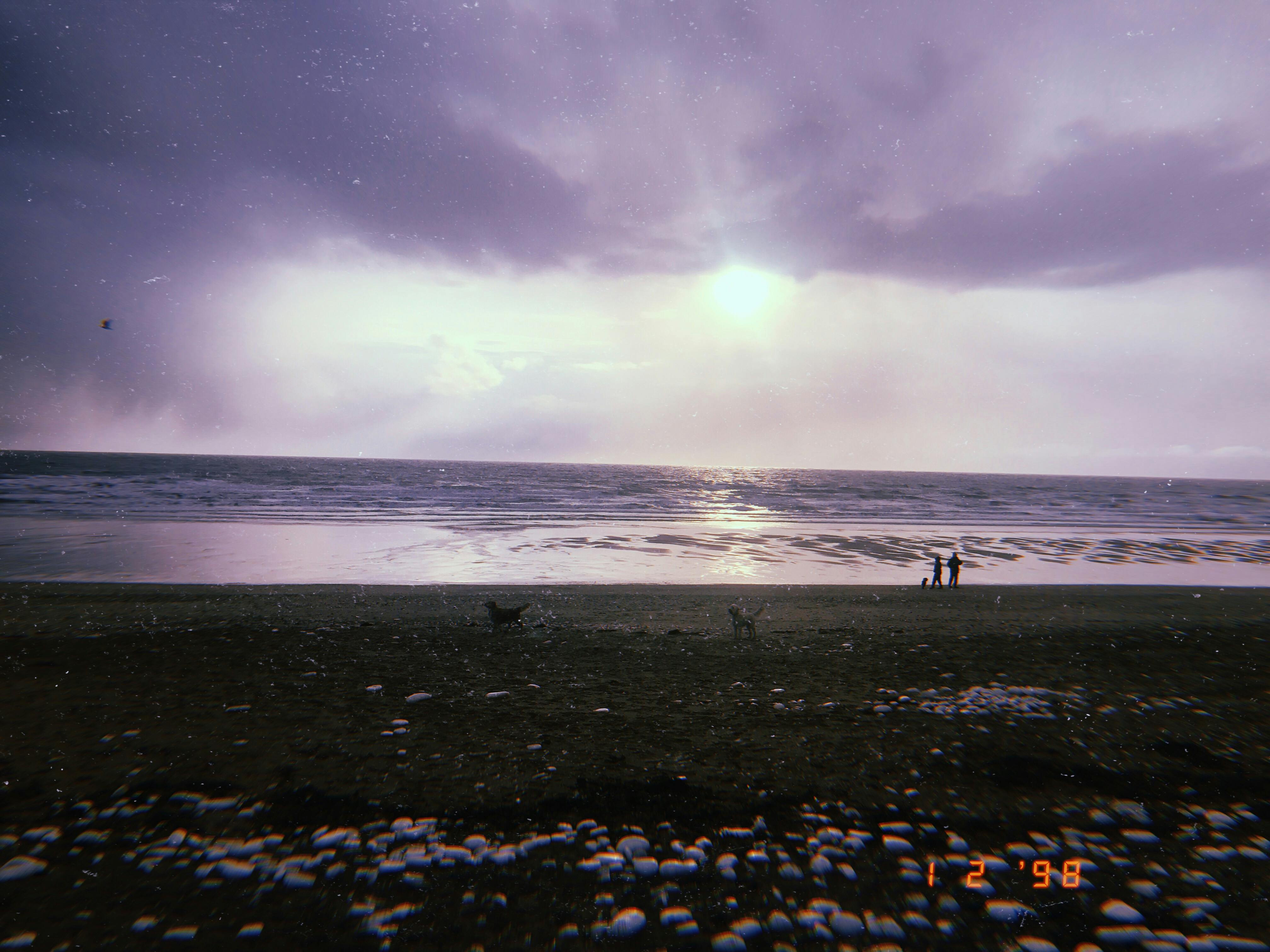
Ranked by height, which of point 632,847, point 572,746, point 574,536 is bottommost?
point 574,536

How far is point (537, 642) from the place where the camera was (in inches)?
377

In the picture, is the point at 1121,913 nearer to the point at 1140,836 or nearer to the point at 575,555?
the point at 1140,836

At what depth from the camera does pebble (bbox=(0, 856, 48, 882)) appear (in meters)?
3.54

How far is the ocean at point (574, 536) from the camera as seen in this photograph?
18.4 metres

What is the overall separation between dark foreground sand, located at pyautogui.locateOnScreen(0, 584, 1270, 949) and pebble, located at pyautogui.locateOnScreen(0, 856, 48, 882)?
0.07m

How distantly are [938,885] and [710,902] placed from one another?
1.55m

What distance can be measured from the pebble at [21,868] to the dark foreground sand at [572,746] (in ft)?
0.25

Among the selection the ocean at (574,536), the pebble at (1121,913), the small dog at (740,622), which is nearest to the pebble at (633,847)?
the pebble at (1121,913)

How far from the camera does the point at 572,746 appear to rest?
5.61 m

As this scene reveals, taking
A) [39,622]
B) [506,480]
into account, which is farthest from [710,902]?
[506,480]

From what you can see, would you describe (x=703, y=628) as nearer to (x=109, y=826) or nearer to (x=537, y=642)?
(x=537, y=642)

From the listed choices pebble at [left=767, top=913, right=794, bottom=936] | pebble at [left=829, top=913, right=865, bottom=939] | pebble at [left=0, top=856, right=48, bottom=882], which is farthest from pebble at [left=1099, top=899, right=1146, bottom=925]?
pebble at [left=0, top=856, right=48, bottom=882]

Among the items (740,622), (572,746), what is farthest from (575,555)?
(572,746)

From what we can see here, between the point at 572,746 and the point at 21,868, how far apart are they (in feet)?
12.8
